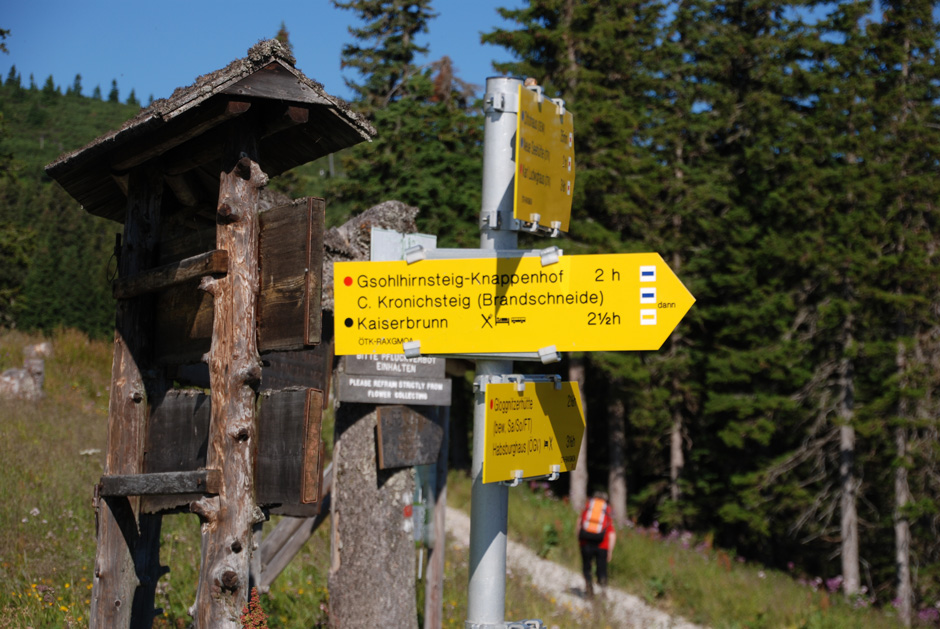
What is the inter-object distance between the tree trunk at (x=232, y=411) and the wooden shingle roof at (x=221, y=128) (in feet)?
1.12

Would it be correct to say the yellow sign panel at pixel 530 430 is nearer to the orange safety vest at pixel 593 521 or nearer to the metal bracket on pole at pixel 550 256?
the metal bracket on pole at pixel 550 256

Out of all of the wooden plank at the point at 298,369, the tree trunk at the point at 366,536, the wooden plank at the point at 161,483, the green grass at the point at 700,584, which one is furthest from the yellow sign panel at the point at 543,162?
the green grass at the point at 700,584

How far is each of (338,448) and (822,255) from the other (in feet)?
52.7

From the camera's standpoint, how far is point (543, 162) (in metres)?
3.12

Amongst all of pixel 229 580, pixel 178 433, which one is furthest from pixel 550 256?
pixel 178 433

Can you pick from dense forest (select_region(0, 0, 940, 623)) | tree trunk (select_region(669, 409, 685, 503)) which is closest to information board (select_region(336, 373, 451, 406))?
dense forest (select_region(0, 0, 940, 623))

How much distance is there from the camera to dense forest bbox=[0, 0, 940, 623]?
19.0m

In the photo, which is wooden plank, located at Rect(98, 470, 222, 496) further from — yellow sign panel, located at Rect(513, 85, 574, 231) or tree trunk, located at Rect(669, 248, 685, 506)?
tree trunk, located at Rect(669, 248, 685, 506)

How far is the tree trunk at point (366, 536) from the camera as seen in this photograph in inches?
283

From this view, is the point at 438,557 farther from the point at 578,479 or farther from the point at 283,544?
the point at 578,479

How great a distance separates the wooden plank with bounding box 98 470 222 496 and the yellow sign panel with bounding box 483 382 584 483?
5.87 feet

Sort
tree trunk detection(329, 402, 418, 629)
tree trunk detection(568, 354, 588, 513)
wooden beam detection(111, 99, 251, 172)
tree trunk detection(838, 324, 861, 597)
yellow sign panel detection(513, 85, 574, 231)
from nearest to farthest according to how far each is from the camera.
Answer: yellow sign panel detection(513, 85, 574, 231) → wooden beam detection(111, 99, 251, 172) → tree trunk detection(329, 402, 418, 629) → tree trunk detection(838, 324, 861, 597) → tree trunk detection(568, 354, 588, 513)

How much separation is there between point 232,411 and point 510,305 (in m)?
1.78

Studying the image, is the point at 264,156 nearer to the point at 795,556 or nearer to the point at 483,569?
the point at 483,569
